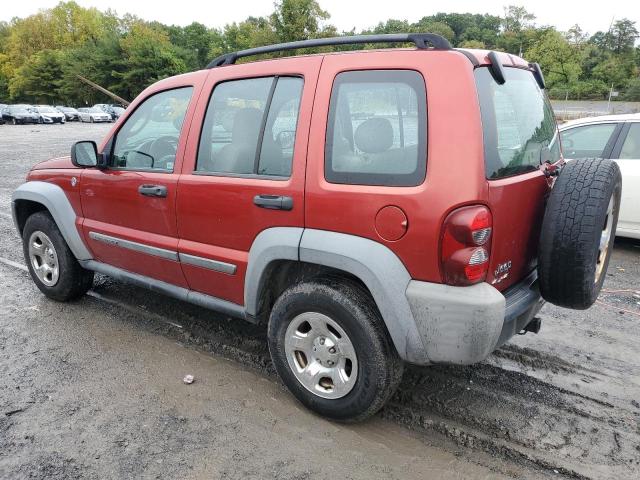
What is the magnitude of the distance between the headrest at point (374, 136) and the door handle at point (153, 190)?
143 cm

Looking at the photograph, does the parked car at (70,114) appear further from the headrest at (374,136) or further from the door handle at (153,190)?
the headrest at (374,136)

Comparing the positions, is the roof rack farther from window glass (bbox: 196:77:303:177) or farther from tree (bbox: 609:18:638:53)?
tree (bbox: 609:18:638:53)

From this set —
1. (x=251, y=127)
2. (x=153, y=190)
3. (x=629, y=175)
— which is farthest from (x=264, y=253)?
(x=629, y=175)

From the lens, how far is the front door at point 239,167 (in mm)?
2799

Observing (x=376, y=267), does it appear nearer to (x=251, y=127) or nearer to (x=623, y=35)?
(x=251, y=127)

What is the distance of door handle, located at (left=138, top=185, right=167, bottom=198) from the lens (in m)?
3.37

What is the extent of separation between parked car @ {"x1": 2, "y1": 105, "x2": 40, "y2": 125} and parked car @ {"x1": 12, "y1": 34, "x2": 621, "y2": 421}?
41.8m

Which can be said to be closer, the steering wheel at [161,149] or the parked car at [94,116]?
the steering wheel at [161,149]

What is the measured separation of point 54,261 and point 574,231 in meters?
4.04

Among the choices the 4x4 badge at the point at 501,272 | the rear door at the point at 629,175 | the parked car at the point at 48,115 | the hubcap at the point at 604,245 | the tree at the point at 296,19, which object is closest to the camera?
the 4x4 badge at the point at 501,272

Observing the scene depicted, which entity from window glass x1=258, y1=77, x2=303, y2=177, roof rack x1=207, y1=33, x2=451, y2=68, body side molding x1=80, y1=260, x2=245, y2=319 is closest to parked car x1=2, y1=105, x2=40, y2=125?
body side molding x1=80, y1=260, x2=245, y2=319

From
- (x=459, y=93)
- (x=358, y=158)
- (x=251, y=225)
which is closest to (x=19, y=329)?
(x=251, y=225)

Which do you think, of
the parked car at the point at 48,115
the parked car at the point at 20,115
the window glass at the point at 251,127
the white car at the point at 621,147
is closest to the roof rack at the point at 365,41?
the window glass at the point at 251,127

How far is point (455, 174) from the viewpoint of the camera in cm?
229
